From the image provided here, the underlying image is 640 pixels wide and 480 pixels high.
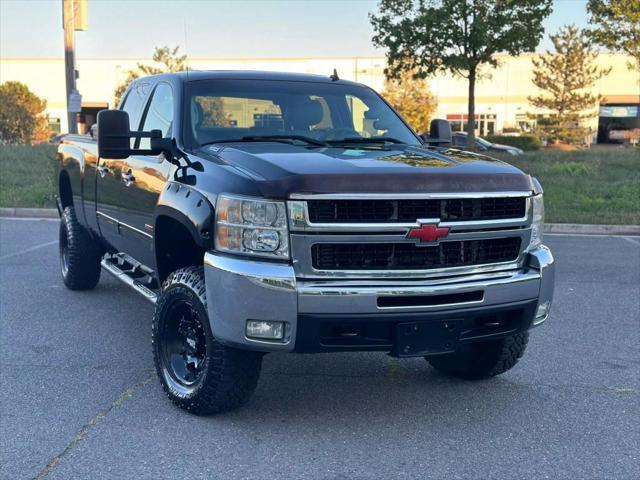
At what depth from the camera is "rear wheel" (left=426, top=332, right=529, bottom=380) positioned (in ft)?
14.9

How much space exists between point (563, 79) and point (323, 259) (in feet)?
140

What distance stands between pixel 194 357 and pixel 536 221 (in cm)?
210

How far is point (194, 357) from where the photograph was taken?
413 cm

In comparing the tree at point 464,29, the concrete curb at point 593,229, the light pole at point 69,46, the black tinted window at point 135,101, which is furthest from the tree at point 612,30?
the black tinted window at point 135,101

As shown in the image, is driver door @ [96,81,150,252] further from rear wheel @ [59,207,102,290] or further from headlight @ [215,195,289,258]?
headlight @ [215,195,289,258]

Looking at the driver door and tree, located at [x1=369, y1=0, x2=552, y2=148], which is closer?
the driver door

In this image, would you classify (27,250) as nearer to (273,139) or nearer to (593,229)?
(273,139)

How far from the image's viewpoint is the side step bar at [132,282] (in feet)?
15.8

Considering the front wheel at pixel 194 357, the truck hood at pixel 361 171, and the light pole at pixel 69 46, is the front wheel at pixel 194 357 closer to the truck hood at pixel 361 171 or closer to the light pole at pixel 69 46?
the truck hood at pixel 361 171

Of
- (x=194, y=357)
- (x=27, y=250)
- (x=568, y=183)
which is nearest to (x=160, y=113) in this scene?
(x=194, y=357)

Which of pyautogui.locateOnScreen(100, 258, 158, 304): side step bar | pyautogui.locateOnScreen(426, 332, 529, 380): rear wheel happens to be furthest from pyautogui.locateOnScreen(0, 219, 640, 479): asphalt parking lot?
pyautogui.locateOnScreen(100, 258, 158, 304): side step bar

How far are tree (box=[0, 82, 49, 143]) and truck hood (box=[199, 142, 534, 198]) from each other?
3597 centimetres

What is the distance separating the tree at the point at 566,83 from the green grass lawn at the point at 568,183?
20224mm

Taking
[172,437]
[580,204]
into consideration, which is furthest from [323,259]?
[580,204]
